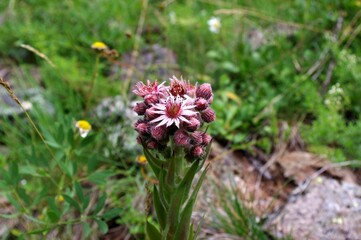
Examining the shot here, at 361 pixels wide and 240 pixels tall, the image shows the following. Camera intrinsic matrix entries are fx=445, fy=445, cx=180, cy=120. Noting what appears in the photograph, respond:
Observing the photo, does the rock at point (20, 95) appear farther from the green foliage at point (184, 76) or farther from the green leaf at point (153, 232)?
the green leaf at point (153, 232)

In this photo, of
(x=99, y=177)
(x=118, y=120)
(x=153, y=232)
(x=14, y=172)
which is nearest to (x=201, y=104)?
(x=153, y=232)

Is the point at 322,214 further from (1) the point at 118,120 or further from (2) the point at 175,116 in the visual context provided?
(1) the point at 118,120

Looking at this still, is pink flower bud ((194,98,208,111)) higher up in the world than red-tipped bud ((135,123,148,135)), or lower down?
higher up

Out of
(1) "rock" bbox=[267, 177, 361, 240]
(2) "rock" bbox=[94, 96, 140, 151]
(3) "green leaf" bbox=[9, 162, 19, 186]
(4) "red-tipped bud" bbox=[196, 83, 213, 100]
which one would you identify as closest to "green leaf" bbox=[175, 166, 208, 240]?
(4) "red-tipped bud" bbox=[196, 83, 213, 100]

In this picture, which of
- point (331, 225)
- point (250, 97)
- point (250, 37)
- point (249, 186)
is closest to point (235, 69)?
point (250, 97)

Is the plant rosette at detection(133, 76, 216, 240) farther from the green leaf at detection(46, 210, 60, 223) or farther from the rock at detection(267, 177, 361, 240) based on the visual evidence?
the rock at detection(267, 177, 361, 240)

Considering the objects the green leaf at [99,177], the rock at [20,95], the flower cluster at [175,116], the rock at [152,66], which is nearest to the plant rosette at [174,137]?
the flower cluster at [175,116]
